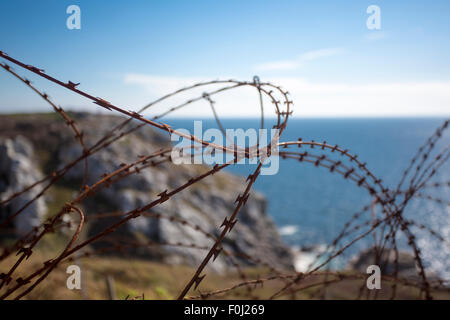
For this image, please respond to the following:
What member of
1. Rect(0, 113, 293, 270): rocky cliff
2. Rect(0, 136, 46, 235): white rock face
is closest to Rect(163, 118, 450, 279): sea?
Rect(0, 113, 293, 270): rocky cliff

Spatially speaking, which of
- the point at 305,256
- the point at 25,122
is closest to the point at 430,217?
the point at 305,256

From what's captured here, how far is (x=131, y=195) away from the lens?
87.9 ft

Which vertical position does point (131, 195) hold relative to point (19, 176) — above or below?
below

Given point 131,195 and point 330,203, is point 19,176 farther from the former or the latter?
point 330,203

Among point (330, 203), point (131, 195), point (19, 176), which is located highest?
point (19, 176)

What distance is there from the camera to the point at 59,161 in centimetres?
3198

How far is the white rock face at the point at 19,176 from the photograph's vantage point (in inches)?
919

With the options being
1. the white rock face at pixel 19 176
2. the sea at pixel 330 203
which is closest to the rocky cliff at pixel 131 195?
the white rock face at pixel 19 176

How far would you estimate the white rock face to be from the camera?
76.6 feet

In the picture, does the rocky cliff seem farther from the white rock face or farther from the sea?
the sea

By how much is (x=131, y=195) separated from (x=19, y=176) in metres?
11.2

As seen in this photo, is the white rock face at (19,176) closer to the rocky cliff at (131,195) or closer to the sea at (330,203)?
the rocky cliff at (131,195)

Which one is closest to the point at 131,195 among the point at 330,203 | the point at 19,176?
Answer: the point at 19,176
